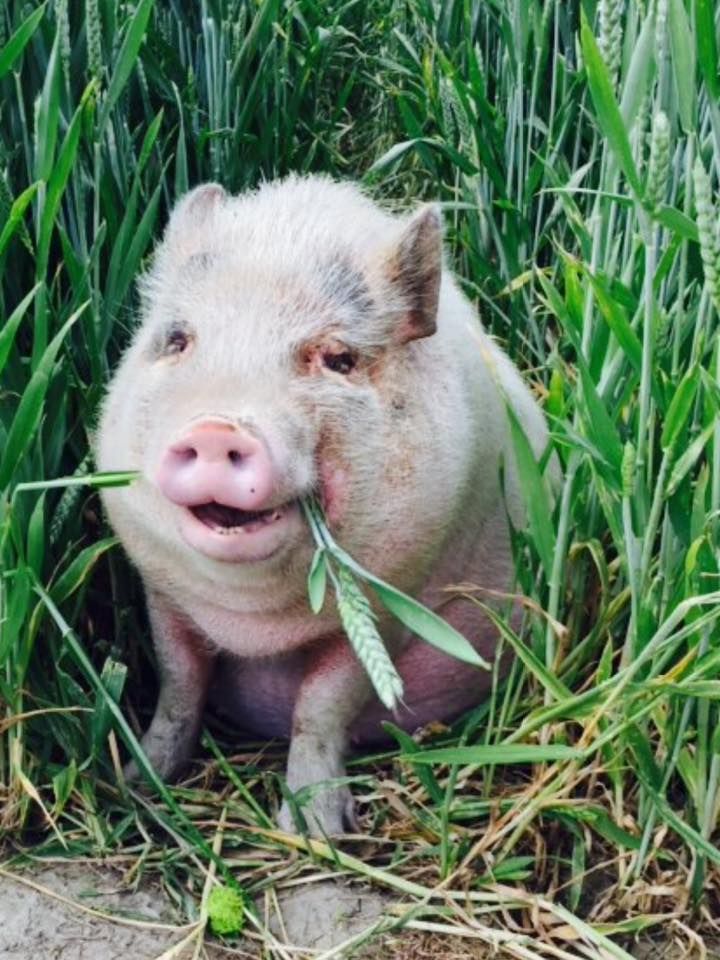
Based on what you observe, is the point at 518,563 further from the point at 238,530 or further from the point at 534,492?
the point at 238,530

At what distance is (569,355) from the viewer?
3.50 metres

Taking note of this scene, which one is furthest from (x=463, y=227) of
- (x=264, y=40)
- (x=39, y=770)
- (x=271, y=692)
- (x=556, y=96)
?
(x=39, y=770)

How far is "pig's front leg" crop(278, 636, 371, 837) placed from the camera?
9.25ft

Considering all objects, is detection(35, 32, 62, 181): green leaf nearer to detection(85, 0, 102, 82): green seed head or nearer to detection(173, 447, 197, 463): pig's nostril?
detection(85, 0, 102, 82): green seed head

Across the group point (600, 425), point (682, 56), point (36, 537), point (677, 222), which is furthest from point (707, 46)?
point (36, 537)

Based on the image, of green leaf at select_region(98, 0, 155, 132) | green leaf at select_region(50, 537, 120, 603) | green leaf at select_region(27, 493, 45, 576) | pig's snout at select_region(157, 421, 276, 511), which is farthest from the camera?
green leaf at select_region(98, 0, 155, 132)

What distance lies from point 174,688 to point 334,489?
64 cm

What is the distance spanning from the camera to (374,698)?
305 centimetres

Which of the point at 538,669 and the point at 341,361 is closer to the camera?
the point at 538,669

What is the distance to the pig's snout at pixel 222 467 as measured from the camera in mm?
2199

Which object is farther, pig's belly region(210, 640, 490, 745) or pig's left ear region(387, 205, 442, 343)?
pig's belly region(210, 640, 490, 745)

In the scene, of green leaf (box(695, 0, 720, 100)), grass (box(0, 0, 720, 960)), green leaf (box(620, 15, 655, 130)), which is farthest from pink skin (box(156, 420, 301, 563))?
green leaf (box(695, 0, 720, 100))

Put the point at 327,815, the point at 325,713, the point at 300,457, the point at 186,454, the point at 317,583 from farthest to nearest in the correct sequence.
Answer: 1. the point at 325,713
2. the point at 327,815
3. the point at 300,457
4. the point at 186,454
5. the point at 317,583

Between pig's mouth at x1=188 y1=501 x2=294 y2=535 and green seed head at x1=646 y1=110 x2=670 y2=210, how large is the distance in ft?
2.37
